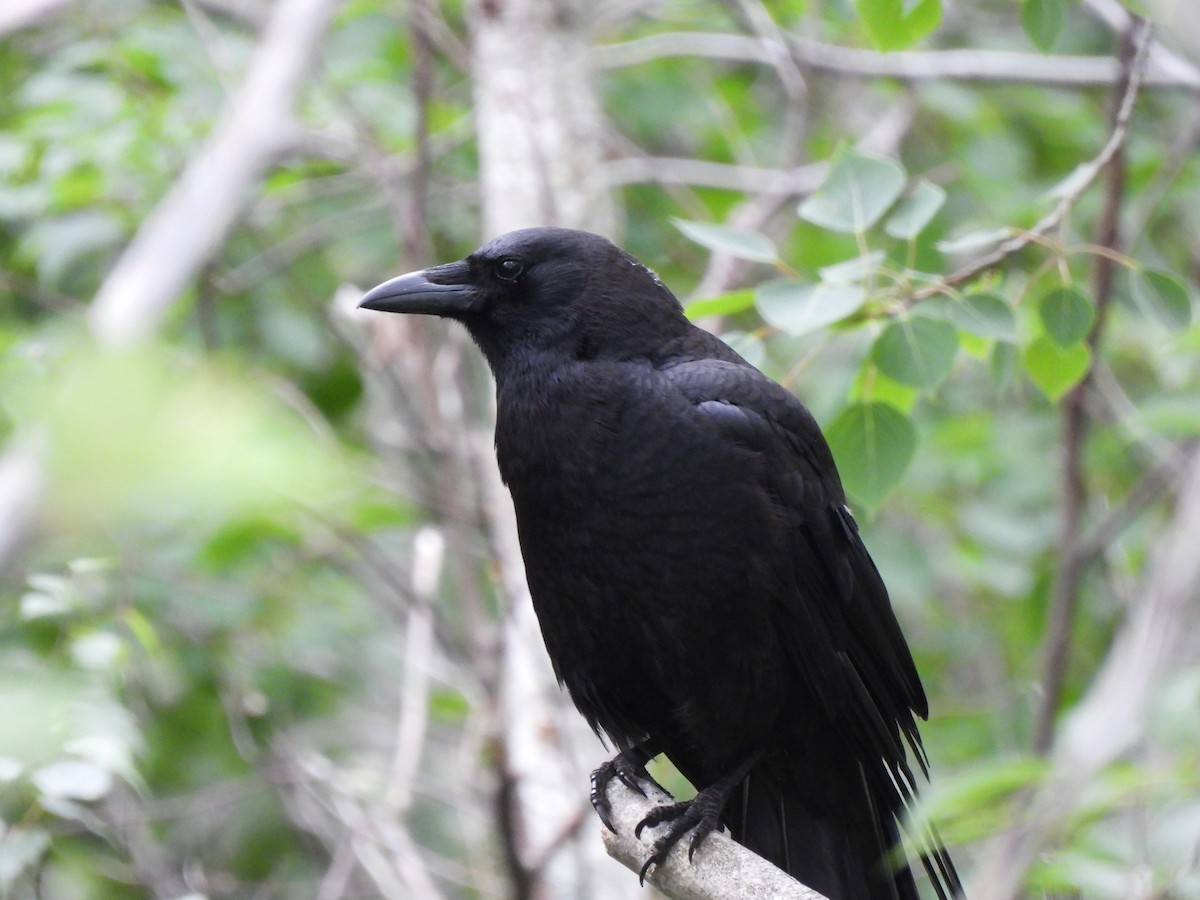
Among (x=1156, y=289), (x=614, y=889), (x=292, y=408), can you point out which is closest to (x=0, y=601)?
(x=292, y=408)

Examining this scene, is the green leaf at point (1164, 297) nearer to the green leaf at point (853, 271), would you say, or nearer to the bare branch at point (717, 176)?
the green leaf at point (853, 271)

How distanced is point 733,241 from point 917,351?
0.45 m

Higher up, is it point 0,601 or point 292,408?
point 292,408

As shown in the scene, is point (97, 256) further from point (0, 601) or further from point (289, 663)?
point (0, 601)

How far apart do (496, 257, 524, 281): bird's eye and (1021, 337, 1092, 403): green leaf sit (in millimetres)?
1072

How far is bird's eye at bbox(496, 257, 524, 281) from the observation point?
2912 millimetres

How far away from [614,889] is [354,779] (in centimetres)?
94

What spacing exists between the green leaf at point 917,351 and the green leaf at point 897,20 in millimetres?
535

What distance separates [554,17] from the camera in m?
4.13

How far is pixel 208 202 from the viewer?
0.70 m

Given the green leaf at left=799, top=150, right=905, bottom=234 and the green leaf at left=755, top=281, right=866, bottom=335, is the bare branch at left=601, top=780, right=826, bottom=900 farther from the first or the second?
the green leaf at left=799, top=150, right=905, bottom=234

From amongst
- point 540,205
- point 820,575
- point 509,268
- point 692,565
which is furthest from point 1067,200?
point 540,205

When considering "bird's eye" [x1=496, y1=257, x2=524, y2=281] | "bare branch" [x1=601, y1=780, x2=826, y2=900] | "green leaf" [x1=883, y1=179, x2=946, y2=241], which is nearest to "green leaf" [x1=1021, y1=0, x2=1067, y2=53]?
"green leaf" [x1=883, y1=179, x2=946, y2=241]

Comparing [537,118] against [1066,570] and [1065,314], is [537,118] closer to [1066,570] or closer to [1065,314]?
[1065,314]
